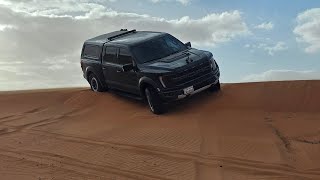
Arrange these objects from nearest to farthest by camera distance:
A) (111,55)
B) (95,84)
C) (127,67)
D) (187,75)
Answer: (187,75) < (127,67) < (111,55) < (95,84)

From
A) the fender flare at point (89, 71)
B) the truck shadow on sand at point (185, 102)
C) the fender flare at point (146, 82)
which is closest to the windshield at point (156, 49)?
the fender flare at point (146, 82)

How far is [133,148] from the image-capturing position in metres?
11.6

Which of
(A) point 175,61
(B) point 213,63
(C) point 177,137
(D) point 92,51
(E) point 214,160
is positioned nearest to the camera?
(E) point 214,160

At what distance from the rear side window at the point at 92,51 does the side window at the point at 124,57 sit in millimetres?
1511

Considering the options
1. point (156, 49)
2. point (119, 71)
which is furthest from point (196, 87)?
point (119, 71)

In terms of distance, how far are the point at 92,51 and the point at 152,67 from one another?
3.67 meters

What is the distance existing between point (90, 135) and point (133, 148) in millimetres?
1832

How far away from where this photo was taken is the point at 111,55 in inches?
612

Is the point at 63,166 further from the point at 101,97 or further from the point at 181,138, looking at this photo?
the point at 101,97

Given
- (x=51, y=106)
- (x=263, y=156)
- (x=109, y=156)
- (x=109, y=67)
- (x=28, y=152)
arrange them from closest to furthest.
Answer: (x=263, y=156), (x=109, y=156), (x=28, y=152), (x=109, y=67), (x=51, y=106)

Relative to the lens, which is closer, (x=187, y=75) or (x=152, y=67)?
(x=187, y=75)

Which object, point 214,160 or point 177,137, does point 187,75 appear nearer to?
point 177,137

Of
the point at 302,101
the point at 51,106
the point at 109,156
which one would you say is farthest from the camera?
the point at 51,106

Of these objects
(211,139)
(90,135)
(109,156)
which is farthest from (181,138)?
(90,135)
